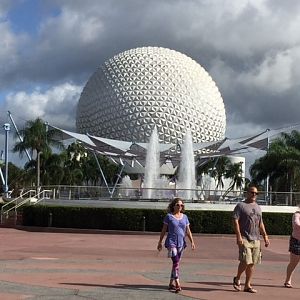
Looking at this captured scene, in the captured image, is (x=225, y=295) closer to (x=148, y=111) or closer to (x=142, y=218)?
(x=142, y=218)

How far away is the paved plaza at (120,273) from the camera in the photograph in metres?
10.2

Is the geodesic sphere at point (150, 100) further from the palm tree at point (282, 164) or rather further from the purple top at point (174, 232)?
the purple top at point (174, 232)

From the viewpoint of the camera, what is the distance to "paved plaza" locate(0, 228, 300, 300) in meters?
10.2

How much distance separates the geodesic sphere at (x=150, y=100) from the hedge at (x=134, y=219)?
28596 millimetres

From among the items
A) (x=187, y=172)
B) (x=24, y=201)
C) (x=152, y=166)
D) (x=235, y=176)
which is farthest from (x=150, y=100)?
(x=24, y=201)

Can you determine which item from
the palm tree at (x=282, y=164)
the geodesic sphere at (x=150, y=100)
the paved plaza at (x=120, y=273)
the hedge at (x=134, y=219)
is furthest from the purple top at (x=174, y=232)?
the geodesic sphere at (x=150, y=100)

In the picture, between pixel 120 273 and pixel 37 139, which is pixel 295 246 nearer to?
pixel 120 273

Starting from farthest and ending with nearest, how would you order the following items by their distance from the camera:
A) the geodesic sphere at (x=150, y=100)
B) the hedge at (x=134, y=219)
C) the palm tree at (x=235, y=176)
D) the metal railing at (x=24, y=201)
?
the palm tree at (x=235, y=176) → the geodesic sphere at (x=150, y=100) → the metal railing at (x=24, y=201) → the hedge at (x=134, y=219)

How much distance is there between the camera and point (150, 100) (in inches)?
2378

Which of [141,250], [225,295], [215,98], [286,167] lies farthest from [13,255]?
[215,98]

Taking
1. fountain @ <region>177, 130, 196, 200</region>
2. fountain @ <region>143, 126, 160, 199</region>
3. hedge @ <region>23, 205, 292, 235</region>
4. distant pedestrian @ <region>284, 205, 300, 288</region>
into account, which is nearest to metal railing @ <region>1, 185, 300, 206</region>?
hedge @ <region>23, 205, 292, 235</region>

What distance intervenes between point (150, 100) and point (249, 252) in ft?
165

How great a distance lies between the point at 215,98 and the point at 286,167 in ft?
61.8

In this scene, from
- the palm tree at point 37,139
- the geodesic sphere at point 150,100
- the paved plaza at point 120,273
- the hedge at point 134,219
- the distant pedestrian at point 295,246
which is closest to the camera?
the paved plaza at point 120,273
